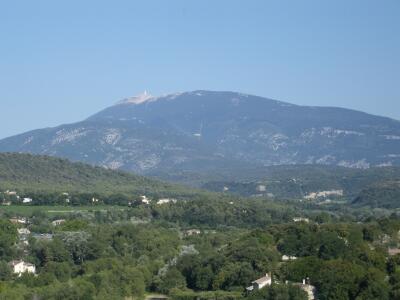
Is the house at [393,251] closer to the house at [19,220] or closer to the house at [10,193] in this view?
the house at [19,220]

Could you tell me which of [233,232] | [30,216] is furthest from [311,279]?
[30,216]

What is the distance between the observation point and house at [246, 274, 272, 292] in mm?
50031

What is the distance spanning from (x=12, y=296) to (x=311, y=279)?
1426 cm

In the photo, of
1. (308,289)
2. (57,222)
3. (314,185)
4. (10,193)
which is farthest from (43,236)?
(314,185)

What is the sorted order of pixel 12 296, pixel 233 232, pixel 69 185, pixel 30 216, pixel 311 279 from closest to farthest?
pixel 12 296, pixel 311 279, pixel 233 232, pixel 30 216, pixel 69 185

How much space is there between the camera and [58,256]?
62.0 meters

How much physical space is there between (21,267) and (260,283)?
16.0 metres

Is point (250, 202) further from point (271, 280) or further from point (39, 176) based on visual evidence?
point (271, 280)

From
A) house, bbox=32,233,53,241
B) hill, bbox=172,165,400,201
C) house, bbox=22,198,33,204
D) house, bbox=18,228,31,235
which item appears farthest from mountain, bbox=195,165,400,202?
house, bbox=32,233,53,241

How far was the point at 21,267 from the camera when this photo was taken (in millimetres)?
60094

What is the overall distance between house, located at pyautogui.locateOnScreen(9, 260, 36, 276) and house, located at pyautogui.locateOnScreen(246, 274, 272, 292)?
1356cm

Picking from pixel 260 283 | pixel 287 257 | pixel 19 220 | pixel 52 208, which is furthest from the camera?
pixel 52 208

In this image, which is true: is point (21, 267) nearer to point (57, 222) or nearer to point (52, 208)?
point (57, 222)

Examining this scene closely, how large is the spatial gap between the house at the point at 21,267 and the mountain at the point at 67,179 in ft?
164
